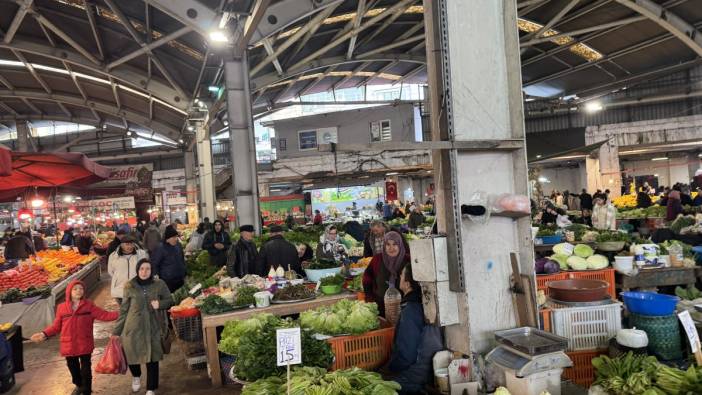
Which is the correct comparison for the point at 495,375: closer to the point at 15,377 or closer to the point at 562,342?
the point at 562,342

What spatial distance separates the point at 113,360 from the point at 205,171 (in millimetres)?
13149

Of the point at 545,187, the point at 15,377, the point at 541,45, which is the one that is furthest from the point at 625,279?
the point at 545,187

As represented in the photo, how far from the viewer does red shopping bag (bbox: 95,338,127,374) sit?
482 cm

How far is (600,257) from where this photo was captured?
592cm

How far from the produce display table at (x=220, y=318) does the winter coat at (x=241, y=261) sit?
68.2 inches

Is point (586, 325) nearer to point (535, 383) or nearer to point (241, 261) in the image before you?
Answer: point (535, 383)

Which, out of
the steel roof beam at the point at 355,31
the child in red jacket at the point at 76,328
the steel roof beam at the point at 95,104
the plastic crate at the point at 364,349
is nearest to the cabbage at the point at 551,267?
the plastic crate at the point at 364,349

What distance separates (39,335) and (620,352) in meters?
5.37

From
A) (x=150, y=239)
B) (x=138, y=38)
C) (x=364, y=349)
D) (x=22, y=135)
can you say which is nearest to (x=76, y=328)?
(x=364, y=349)

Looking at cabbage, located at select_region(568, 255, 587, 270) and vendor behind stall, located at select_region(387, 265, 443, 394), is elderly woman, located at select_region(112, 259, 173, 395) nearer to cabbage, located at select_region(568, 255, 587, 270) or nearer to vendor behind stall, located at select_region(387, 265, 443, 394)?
vendor behind stall, located at select_region(387, 265, 443, 394)

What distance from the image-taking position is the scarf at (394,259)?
4270 millimetres

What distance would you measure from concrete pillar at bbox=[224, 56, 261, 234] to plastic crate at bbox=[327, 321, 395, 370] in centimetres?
797

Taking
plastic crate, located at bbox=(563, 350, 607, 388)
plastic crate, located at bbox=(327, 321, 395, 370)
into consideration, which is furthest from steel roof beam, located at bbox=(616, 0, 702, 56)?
plastic crate, located at bbox=(327, 321, 395, 370)

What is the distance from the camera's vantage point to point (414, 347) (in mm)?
3488
